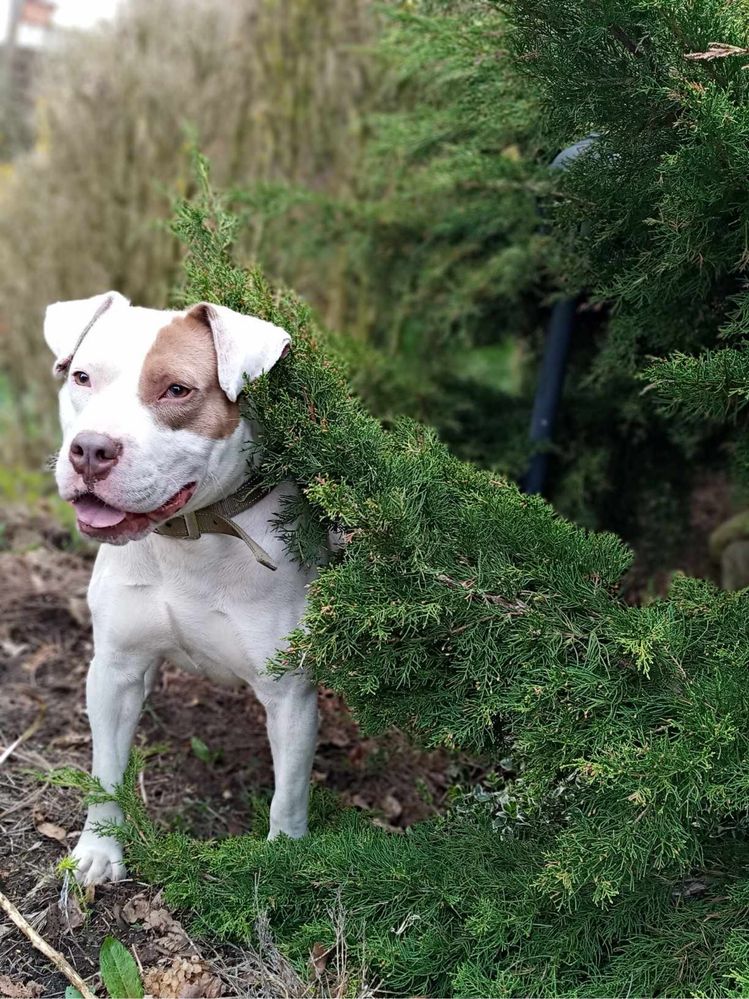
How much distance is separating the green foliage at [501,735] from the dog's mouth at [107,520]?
1.02 feet

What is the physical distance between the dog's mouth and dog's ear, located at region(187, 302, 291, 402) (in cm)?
31

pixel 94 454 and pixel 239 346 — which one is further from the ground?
pixel 239 346

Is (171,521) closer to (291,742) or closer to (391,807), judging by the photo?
(291,742)

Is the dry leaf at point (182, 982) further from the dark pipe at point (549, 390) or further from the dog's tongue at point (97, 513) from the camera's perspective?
the dark pipe at point (549, 390)

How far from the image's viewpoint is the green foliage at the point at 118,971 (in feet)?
6.80

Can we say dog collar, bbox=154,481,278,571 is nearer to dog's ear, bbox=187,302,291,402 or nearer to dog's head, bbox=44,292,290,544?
dog's head, bbox=44,292,290,544

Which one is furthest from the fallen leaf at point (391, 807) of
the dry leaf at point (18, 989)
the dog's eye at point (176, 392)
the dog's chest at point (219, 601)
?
the dog's eye at point (176, 392)

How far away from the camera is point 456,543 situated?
2.06 metres

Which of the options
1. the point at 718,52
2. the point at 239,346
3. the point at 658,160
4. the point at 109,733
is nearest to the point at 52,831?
the point at 109,733

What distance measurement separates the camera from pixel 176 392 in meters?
2.10

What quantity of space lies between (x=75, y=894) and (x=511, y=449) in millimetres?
2324

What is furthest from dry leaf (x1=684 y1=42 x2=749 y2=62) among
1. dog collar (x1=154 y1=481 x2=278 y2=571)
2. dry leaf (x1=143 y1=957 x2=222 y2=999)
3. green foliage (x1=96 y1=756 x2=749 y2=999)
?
dry leaf (x1=143 y1=957 x2=222 y2=999)

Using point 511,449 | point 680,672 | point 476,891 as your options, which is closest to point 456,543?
point 680,672

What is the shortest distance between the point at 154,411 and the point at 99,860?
3.78 feet
